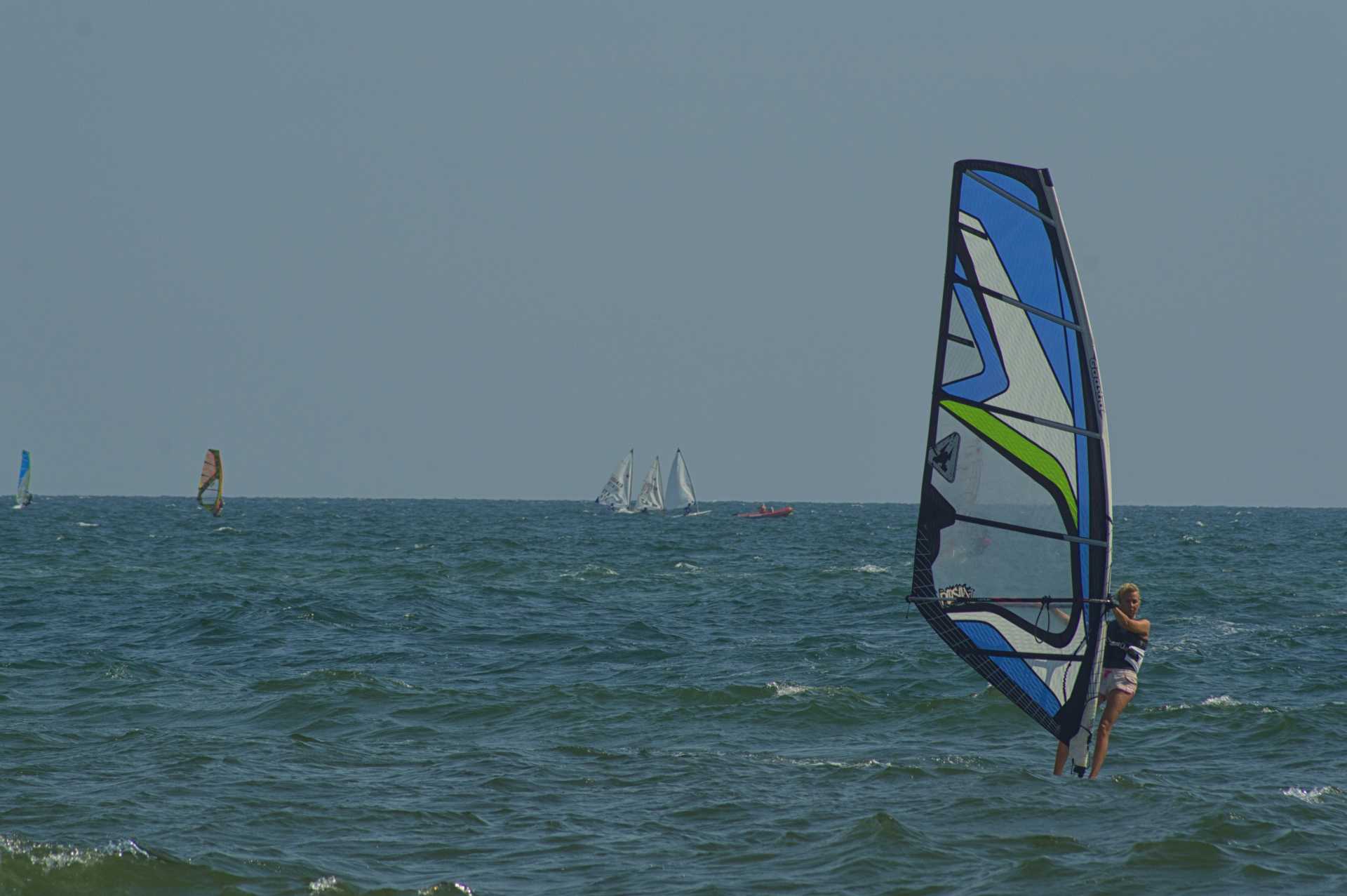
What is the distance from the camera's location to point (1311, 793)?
11734mm

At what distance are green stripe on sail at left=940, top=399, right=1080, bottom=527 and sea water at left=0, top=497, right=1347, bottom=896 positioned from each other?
75.4 inches

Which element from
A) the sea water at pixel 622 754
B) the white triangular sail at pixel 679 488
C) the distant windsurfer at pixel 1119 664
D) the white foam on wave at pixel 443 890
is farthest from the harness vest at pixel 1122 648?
the white triangular sail at pixel 679 488

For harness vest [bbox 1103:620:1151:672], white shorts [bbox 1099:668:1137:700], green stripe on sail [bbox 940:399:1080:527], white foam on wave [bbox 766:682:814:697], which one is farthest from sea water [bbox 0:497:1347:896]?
green stripe on sail [bbox 940:399:1080:527]

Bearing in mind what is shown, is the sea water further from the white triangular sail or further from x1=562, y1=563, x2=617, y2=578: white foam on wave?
the white triangular sail

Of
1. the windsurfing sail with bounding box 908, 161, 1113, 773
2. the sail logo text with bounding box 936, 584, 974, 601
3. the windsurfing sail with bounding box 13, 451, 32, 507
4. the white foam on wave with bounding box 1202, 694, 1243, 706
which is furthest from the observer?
the windsurfing sail with bounding box 13, 451, 32, 507

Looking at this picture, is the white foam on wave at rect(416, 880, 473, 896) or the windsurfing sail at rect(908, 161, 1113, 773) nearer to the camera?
the windsurfing sail at rect(908, 161, 1113, 773)

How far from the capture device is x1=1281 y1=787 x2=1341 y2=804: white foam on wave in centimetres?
1149

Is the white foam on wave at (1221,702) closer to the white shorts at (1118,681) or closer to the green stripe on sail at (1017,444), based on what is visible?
the white shorts at (1118,681)

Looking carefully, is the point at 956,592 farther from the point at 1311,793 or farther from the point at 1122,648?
the point at 1311,793

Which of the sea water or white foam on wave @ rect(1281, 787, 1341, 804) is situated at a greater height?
white foam on wave @ rect(1281, 787, 1341, 804)

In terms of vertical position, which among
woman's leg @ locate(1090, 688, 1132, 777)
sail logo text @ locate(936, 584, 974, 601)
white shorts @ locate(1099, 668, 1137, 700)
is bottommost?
woman's leg @ locate(1090, 688, 1132, 777)

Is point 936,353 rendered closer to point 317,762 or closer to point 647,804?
point 647,804

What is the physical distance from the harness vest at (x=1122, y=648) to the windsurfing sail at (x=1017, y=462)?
0.44 m

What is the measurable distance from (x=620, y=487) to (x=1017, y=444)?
9012cm
